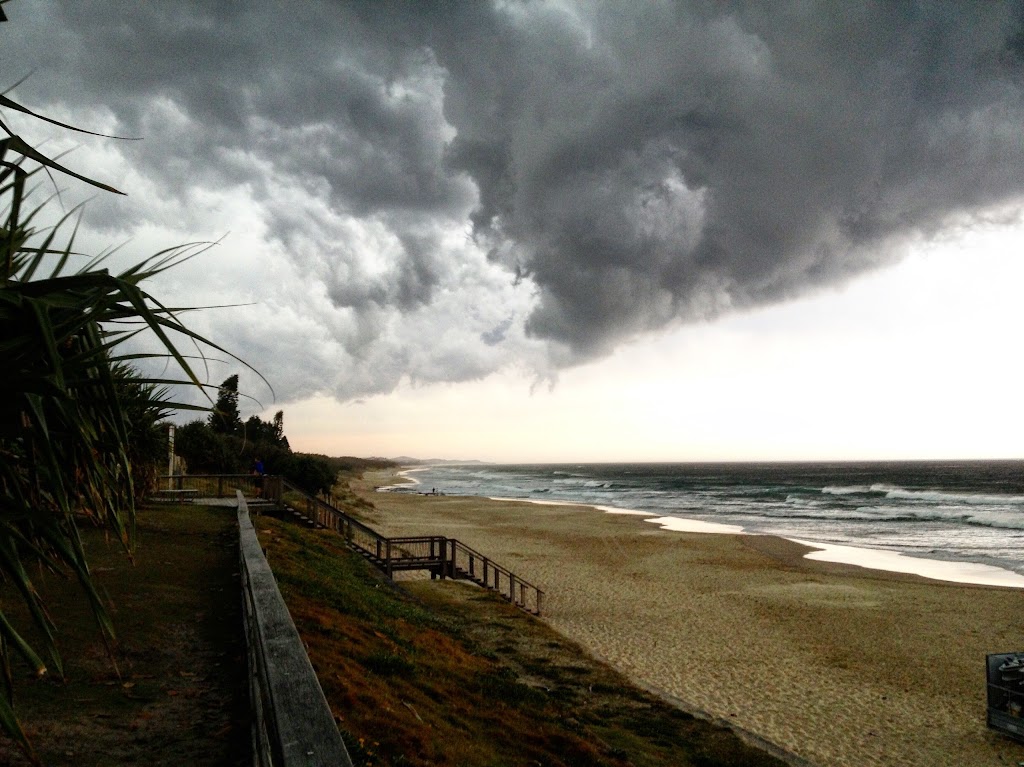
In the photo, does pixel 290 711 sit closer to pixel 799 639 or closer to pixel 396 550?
pixel 799 639

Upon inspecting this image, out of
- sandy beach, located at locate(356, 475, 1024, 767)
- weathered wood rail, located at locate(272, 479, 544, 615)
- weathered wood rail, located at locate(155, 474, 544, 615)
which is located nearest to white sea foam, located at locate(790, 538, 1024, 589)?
sandy beach, located at locate(356, 475, 1024, 767)

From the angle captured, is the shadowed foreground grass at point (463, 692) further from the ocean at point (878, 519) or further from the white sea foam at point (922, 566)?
the ocean at point (878, 519)

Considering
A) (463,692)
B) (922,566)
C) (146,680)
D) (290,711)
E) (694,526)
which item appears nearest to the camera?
(290,711)

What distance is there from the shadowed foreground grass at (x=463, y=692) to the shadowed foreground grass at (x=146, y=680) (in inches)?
45.3

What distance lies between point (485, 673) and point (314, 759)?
9.94m

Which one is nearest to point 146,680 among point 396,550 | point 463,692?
point 463,692

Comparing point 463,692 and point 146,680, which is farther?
point 463,692

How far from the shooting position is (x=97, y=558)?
9.95m

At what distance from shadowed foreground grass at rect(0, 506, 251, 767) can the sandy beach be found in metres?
8.81

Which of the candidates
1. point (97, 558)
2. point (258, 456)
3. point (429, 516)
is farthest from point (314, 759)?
point (429, 516)

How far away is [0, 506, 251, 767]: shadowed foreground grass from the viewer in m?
4.34

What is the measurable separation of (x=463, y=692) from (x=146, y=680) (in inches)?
198

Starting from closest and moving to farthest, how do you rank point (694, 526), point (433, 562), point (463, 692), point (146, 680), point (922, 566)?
1. point (146, 680)
2. point (463, 692)
3. point (433, 562)
4. point (922, 566)
5. point (694, 526)

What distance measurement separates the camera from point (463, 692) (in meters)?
9.56
